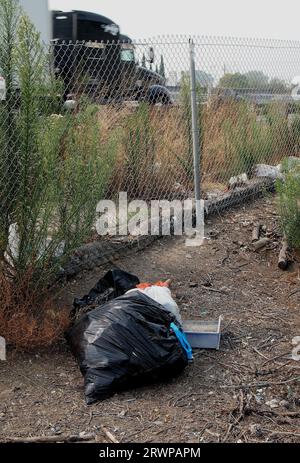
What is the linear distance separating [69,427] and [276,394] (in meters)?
1.10

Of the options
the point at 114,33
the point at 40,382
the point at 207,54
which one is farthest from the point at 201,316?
the point at 114,33

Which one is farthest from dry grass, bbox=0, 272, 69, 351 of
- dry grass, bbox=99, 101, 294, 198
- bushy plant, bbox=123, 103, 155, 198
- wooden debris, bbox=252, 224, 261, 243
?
wooden debris, bbox=252, 224, 261, 243

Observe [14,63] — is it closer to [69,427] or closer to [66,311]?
[66,311]

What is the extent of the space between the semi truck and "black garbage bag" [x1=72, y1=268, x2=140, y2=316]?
1541 mm

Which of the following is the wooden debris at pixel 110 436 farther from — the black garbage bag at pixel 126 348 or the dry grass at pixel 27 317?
the dry grass at pixel 27 317

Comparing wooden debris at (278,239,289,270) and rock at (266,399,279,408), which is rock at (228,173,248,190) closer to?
wooden debris at (278,239,289,270)

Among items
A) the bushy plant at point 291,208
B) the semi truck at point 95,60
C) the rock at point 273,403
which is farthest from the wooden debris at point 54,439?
the bushy plant at point 291,208

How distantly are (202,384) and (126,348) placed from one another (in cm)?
47

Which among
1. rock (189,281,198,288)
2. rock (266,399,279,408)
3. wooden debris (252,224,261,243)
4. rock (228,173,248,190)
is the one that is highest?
rock (228,173,248,190)

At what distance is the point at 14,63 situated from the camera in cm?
335

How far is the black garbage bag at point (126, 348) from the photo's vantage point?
3.00 m

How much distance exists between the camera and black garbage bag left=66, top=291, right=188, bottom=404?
9.86 feet

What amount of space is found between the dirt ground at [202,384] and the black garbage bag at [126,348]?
9 cm

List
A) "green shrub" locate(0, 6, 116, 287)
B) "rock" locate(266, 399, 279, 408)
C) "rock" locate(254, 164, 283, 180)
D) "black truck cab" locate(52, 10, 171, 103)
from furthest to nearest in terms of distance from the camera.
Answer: "rock" locate(254, 164, 283, 180), "black truck cab" locate(52, 10, 171, 103), "green shrub" locate(0, 6, 116, 287), "rock" locate(266, 399, 279, 408)
